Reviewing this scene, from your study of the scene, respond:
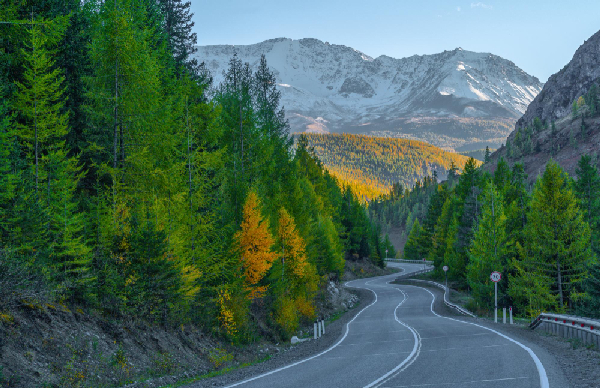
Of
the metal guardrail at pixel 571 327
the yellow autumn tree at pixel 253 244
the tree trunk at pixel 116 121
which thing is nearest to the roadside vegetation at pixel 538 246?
the metal guardrail at pixel 571 327

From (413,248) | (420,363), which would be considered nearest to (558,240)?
(420,363)

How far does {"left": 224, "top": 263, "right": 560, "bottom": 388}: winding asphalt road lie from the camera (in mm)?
9711

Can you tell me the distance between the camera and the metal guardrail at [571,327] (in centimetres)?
1431

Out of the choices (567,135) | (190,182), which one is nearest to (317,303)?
(190,182)

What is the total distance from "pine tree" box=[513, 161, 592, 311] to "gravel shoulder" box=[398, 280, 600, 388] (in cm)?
1266

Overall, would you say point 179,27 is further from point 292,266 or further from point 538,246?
point 538,246

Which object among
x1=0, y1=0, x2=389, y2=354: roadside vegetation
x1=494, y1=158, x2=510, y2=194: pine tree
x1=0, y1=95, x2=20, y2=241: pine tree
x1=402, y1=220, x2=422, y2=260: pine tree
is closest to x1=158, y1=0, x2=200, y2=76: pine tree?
x1=0, y1=0, x2=389, y2=354: roadside vegetation

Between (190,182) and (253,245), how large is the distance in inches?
231

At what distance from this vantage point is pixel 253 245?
22.8 m

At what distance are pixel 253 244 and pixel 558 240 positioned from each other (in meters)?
21.5

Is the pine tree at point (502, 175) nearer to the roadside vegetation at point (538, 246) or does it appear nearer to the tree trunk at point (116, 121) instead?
the roadside vegetation at point (538, 246)

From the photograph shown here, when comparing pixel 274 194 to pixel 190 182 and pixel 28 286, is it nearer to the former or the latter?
pixel 190 182

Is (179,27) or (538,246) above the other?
(179,27)

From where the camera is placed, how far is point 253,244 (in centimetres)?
2259
